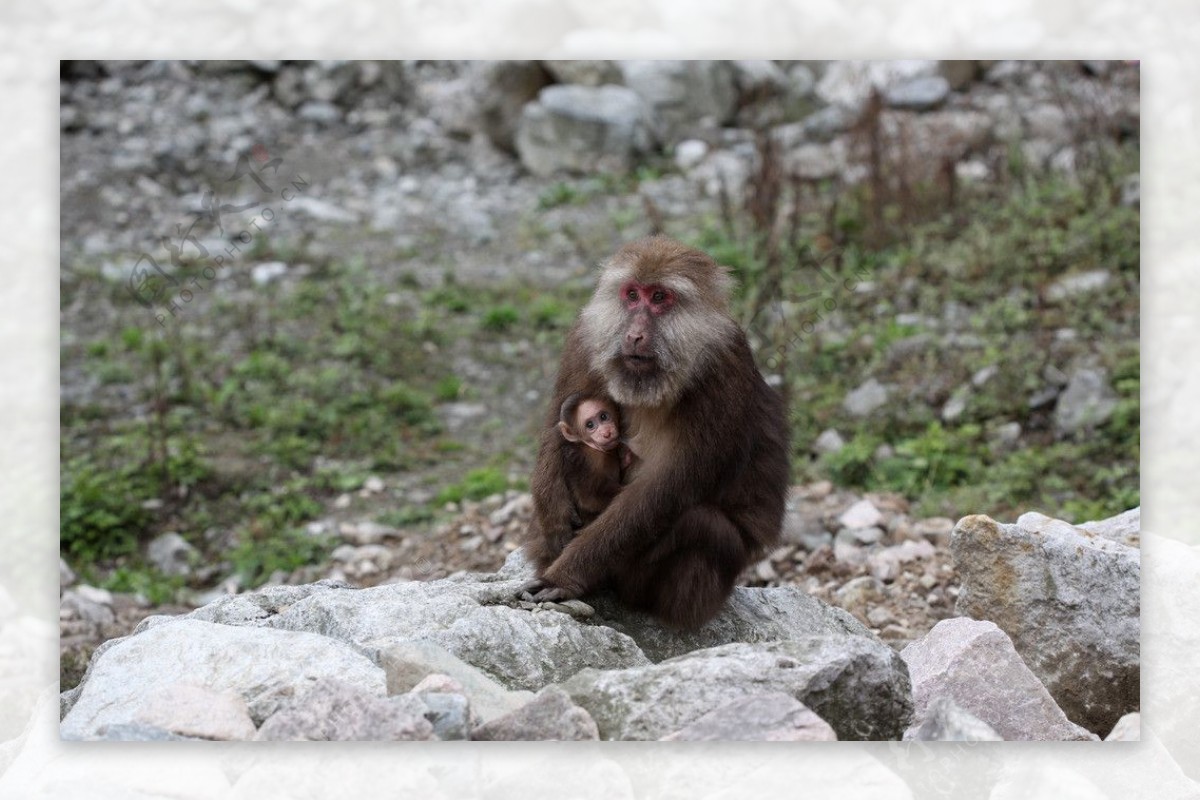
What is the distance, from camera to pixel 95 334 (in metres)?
8.86

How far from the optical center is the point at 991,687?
511cm

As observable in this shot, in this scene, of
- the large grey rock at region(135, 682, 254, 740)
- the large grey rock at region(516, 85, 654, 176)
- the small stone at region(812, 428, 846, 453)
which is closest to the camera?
the large grey rock at region(135, 682, 254, 740)

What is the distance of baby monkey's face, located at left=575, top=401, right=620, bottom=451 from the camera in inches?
198

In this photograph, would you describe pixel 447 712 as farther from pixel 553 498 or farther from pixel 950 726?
pixel 950 726

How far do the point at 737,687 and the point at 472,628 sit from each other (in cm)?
87

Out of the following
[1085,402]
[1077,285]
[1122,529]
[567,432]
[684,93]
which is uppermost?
[684,93]

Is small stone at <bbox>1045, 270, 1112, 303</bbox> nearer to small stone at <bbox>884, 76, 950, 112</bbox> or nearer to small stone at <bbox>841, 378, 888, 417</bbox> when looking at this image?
small stone at <bbox>841, 378, 888, 417</bbox>

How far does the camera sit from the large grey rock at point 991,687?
507cm

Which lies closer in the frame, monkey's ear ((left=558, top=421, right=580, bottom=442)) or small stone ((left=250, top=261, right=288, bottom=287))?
monkey's ear ((left=558, top=421, right=580, bottom=442))

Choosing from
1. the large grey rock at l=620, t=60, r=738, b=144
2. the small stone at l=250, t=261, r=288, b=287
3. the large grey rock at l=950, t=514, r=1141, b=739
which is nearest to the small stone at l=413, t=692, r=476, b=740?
the large grey rock at l=950, t=514, r=1141, b=739

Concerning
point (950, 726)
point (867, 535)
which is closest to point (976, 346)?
point (867, 535)

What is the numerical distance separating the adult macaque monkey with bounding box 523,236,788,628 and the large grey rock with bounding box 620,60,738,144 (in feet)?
10.4

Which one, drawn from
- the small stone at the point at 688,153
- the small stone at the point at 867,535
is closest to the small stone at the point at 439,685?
the small stone at the point at 867,535

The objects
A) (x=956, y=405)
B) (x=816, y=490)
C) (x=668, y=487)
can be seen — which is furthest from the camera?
(x=956, y=405)
